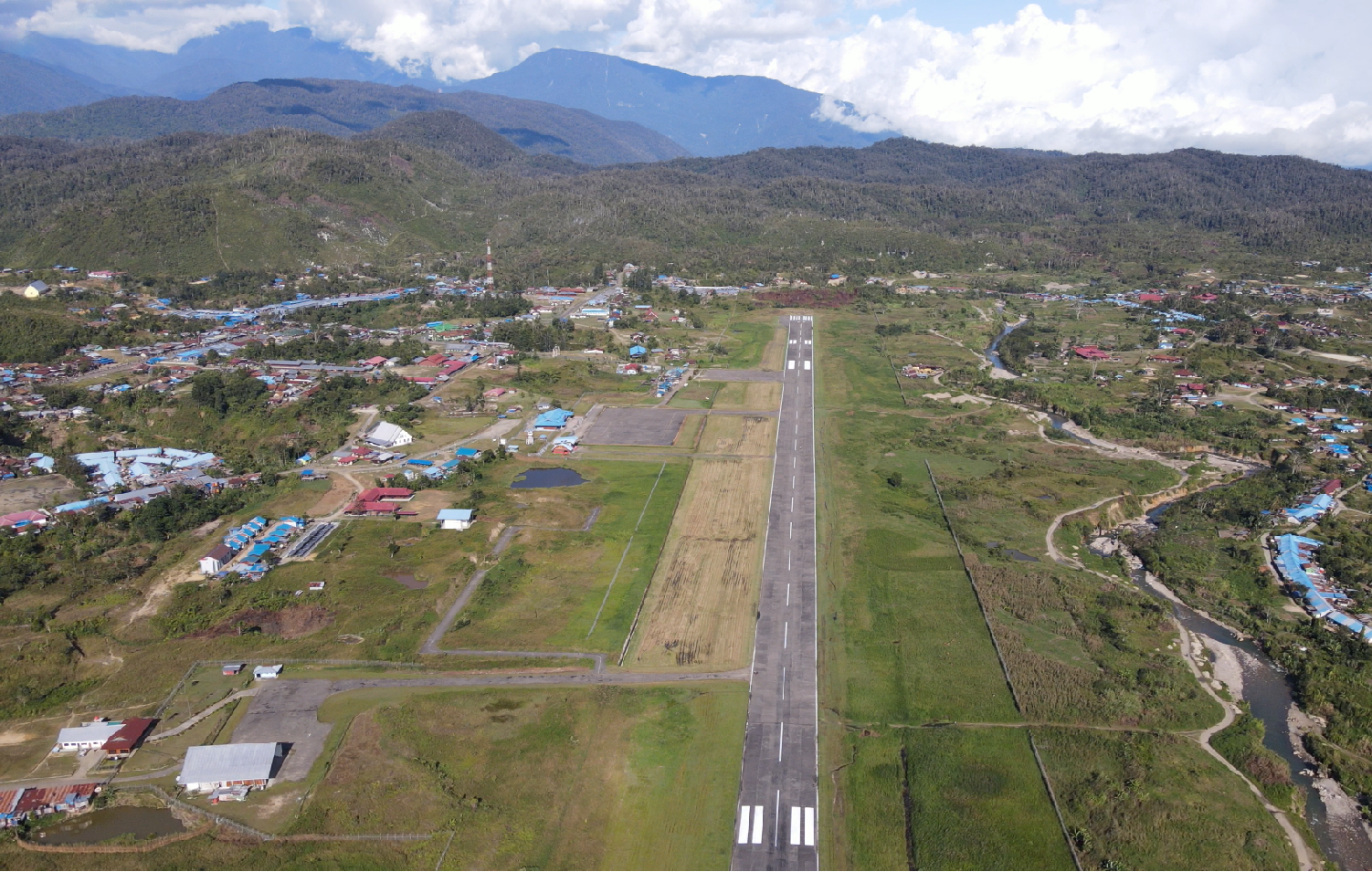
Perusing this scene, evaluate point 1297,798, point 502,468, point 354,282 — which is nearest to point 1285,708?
point 1297,798

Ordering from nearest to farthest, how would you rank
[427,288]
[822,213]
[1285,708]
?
[1285,708] → [427,288] → [822,213]

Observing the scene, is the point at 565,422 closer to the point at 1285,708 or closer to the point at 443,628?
the point at 443,628

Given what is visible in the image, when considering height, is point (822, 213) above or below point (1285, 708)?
above

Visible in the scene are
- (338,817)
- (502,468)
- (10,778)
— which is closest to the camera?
(338,817)

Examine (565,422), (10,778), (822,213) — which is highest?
(822,213)

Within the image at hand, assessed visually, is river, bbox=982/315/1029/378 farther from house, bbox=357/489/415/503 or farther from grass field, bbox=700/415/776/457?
house, bbox=357/489/415/503

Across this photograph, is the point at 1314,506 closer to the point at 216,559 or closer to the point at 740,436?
the point at 740,436

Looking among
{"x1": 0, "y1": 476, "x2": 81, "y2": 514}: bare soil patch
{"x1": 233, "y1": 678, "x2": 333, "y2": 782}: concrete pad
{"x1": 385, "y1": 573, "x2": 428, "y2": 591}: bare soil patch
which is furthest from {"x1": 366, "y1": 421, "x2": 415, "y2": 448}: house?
{"x1": 233, "y1": 678, "x2": 333, "y2": 782}: concrete pad
